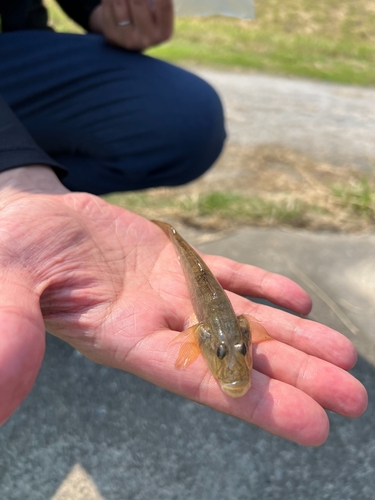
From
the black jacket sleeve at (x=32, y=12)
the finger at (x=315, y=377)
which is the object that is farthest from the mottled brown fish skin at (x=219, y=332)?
the black jacket sleeve at (x=32, y=12)

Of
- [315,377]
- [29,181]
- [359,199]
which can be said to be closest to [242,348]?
[315,377]

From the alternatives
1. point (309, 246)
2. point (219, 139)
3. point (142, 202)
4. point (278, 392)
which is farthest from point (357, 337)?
point (142, 202)

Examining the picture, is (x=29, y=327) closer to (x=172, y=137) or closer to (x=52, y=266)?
(x=52, y=266)

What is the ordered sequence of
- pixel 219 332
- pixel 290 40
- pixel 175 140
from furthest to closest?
pixel 290 40
pixel 175 140
pixel 219 332

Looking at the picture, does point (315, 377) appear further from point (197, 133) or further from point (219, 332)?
point (197, 133)

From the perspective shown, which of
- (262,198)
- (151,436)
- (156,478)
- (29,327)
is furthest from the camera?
(262,198)

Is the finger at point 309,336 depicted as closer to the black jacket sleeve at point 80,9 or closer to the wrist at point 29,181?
the wrist at point 29,181

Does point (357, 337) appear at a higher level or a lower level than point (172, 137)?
lower
